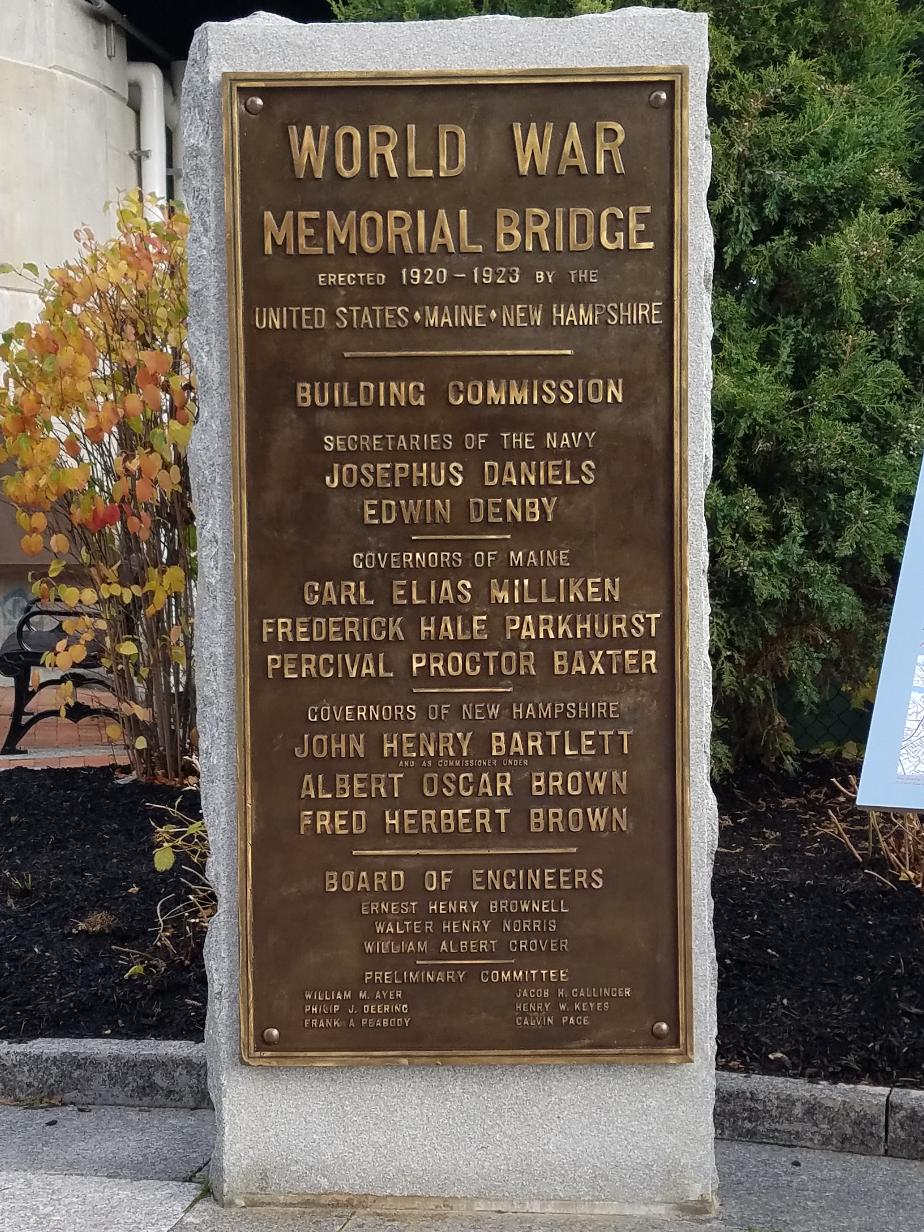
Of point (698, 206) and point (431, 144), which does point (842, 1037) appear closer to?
point (698, 206)

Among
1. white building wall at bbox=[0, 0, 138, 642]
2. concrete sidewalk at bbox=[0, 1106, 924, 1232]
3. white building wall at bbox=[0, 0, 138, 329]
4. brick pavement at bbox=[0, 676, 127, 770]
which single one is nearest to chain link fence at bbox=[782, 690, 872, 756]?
brick pavement at bbox=[0, 676, 127, 770]

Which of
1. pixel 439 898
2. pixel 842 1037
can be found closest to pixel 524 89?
pixel 439 898

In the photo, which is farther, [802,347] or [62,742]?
[62,742]

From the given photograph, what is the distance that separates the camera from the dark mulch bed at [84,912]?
455cm

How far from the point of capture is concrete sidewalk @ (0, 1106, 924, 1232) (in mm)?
3309

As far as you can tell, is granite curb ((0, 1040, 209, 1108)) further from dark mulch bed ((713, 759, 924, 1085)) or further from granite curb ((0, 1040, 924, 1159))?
dark mulch bed ((713, 759, 924, 1085))

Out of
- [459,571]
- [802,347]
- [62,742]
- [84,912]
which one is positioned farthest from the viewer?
[62,742]

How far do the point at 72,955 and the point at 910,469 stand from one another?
3.96 metres

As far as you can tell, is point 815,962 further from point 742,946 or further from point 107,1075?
point 107,1075

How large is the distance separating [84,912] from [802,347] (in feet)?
12.8

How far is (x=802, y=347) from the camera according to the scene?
609 cm

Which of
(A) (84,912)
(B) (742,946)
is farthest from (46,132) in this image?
(B) (742,946)

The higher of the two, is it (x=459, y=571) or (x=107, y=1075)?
(x=459, y=571)

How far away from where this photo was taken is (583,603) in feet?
11.1
